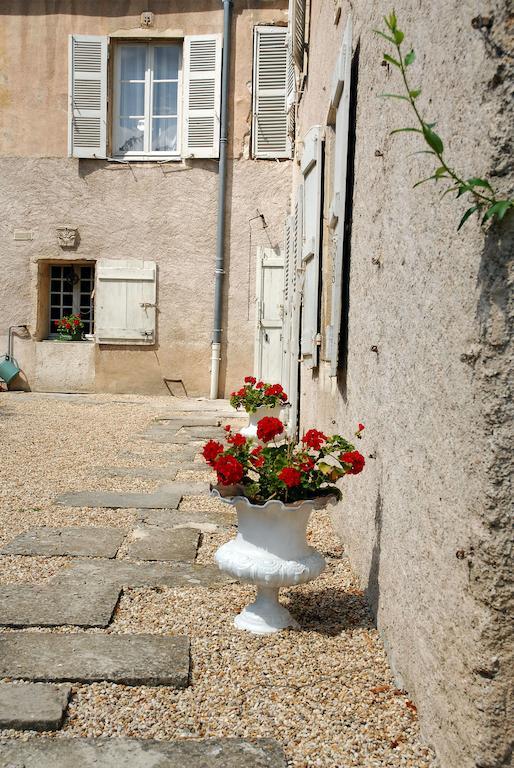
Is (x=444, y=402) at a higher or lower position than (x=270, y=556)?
higher

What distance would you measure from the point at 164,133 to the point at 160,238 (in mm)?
1479

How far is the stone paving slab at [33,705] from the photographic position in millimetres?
2086

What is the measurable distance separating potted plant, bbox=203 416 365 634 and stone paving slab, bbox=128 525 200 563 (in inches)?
35.8

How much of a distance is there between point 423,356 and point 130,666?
130 centimetres

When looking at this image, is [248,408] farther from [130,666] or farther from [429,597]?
[429,597]

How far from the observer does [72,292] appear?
1106 centimetres

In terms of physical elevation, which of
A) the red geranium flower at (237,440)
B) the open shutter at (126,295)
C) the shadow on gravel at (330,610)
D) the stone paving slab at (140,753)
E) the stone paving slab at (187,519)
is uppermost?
the open shutter at (126,295)

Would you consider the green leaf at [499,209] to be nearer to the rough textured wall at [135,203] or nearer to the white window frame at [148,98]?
the rough textured wall at [135,203]

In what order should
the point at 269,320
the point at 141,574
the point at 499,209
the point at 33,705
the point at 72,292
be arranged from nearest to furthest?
the point at 499,209, the point at 33,705, the point at 141,574, the point at 269,320, the point at 72,292

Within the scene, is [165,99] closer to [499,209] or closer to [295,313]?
[295,313]

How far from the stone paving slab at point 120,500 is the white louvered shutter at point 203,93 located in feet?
21.2

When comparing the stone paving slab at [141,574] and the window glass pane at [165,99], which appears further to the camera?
the window glass pane at [165,99]

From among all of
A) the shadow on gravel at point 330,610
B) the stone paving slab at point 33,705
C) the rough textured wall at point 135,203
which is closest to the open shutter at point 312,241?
the shadow on gravel at point 330,610

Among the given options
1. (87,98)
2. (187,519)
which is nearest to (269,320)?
(87,98)
